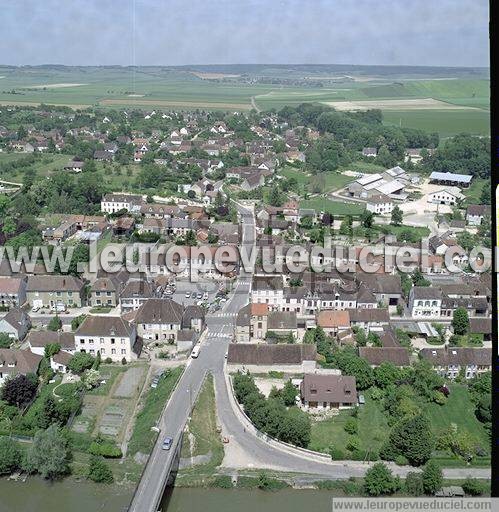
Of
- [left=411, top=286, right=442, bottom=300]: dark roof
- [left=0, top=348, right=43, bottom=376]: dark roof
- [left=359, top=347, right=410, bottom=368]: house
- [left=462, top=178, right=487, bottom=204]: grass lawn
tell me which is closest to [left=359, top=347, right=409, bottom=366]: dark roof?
[left=359, top=347, right=410, bottom=368]: house

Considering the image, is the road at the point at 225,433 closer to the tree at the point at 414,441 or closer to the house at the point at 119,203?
the tree at the point at 414,441

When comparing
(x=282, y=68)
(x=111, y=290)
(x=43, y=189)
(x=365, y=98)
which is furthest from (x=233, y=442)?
(x=282, y=68)

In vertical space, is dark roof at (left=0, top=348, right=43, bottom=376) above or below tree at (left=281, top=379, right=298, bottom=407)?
above

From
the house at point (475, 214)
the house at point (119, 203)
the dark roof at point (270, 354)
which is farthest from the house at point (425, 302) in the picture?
the house at point (119, 203)

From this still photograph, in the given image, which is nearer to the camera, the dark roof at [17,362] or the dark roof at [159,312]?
the dark roof at [17,362]

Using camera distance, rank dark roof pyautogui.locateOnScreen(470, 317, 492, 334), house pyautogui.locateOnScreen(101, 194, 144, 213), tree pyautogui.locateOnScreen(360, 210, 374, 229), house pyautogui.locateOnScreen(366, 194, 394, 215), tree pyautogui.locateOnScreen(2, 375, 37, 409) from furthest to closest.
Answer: house pyautogui.locateOnScreen(366, 194, 394, 215), house pyautogui.locateOnScreen(101, 194, 144, 213), tree pyautogui.locateOnScreen(360, 210, 374, 229), dark roof pyautogui.locateOnScreen(470, 317, 492, 334), tree pyautogui.locateOnScreen(2, 375, 37, 409)

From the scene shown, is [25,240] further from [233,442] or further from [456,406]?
[456,406]

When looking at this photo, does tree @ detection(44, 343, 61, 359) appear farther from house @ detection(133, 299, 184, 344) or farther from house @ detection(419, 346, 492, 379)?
house @ detection(419, 346, 492, 379)
